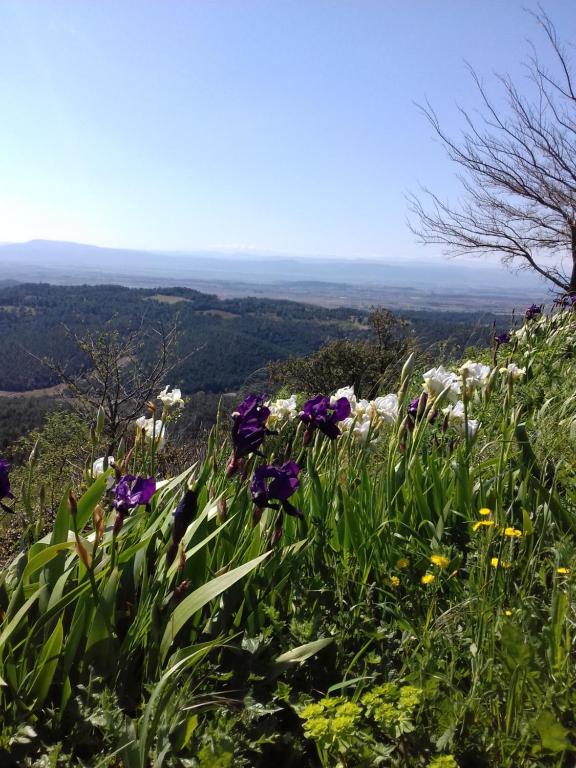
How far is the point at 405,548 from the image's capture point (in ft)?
6.88

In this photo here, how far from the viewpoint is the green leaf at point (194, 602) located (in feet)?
5.18

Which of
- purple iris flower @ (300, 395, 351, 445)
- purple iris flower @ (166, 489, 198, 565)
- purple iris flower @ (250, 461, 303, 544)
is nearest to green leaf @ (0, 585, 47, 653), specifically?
purple iris flower @ (166, 489, 198, 565)

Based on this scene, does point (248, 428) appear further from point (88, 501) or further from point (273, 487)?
point (88, 501)

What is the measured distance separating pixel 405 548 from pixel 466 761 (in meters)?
0.77

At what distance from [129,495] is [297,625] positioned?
1.98 ft

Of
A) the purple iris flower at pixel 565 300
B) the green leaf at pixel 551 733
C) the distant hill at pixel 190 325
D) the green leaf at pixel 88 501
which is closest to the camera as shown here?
the green leaf at pixel 551 733

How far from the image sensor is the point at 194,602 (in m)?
1.59

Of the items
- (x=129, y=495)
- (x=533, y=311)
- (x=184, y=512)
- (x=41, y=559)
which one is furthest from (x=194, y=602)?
(x=533, y=311)

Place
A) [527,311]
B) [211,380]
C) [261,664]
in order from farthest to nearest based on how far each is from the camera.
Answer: [211,380], [527,311], [261,664]

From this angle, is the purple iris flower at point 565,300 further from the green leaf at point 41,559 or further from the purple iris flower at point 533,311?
the green leaf at point 41,559

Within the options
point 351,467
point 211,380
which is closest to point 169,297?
point 211,380

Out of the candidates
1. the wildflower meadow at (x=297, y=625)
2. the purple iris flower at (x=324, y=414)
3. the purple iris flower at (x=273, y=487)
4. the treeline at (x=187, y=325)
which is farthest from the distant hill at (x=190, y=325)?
the purple iris flower at (x=273, y=487)

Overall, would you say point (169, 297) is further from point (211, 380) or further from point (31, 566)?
point (31, 566)

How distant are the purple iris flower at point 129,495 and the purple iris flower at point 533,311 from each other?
6103 millimetres
